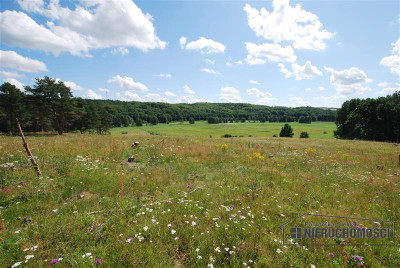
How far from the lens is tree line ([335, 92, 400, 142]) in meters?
44.0

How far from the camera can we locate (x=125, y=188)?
20.0 ft

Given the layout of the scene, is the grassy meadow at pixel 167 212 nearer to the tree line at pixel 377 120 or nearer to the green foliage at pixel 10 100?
the green foliage at pixel 10 100

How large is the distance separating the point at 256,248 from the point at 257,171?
19.0ft

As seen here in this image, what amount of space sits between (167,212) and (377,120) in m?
66.7

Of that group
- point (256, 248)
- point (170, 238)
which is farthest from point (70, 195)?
point (256, 248)

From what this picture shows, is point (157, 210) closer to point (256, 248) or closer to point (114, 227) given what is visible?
point (114, 227)

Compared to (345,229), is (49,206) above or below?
above

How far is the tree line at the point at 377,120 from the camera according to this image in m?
44.0
